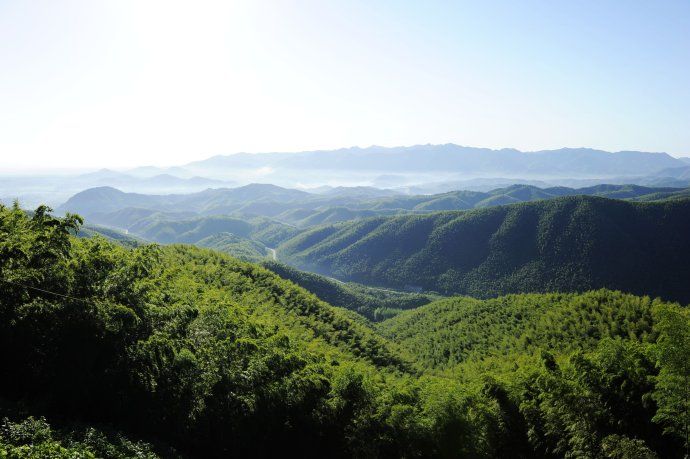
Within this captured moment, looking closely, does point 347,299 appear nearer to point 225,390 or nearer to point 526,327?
point 526,327

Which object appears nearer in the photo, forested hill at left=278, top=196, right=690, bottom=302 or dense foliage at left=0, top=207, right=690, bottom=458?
dense foliage at left=0, top=207, right=690, bottom=458

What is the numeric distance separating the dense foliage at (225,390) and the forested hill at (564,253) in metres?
134

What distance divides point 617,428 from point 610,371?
3017mm

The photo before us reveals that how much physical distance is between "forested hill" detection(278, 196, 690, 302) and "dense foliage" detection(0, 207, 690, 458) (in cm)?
13410

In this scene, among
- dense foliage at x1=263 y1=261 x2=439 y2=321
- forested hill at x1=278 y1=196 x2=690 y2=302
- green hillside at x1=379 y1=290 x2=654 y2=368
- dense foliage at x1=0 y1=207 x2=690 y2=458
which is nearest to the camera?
dense foliage at x1=0 y1=207 x2=690 y2=458

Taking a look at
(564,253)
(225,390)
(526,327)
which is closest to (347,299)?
(526,327)

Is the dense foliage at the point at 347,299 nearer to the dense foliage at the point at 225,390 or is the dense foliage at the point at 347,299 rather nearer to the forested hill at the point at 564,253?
the forested hill at the point at 564,253

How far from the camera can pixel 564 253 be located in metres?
159

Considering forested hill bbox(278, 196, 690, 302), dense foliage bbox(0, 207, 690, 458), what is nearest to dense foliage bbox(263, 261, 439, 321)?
forested hill bbox(278, 196, 690, 302)

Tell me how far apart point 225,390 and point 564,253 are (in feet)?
535

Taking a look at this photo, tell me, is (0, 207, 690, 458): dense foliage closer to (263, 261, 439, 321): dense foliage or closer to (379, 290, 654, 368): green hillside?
(379, 290, 654, 368): green hillside

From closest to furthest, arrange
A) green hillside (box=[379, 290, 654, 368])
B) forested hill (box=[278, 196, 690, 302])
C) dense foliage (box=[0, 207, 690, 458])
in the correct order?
dense foliage (box=[0, 207, 690, 458]), green hillside (box=[379, 290, 654, 368]), forested hill (box=[278, 196, 690, 302])

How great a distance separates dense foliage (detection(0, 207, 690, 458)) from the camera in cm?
1923

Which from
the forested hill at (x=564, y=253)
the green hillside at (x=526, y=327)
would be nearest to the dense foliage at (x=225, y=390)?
the green hillside at (x=526, y=327)
